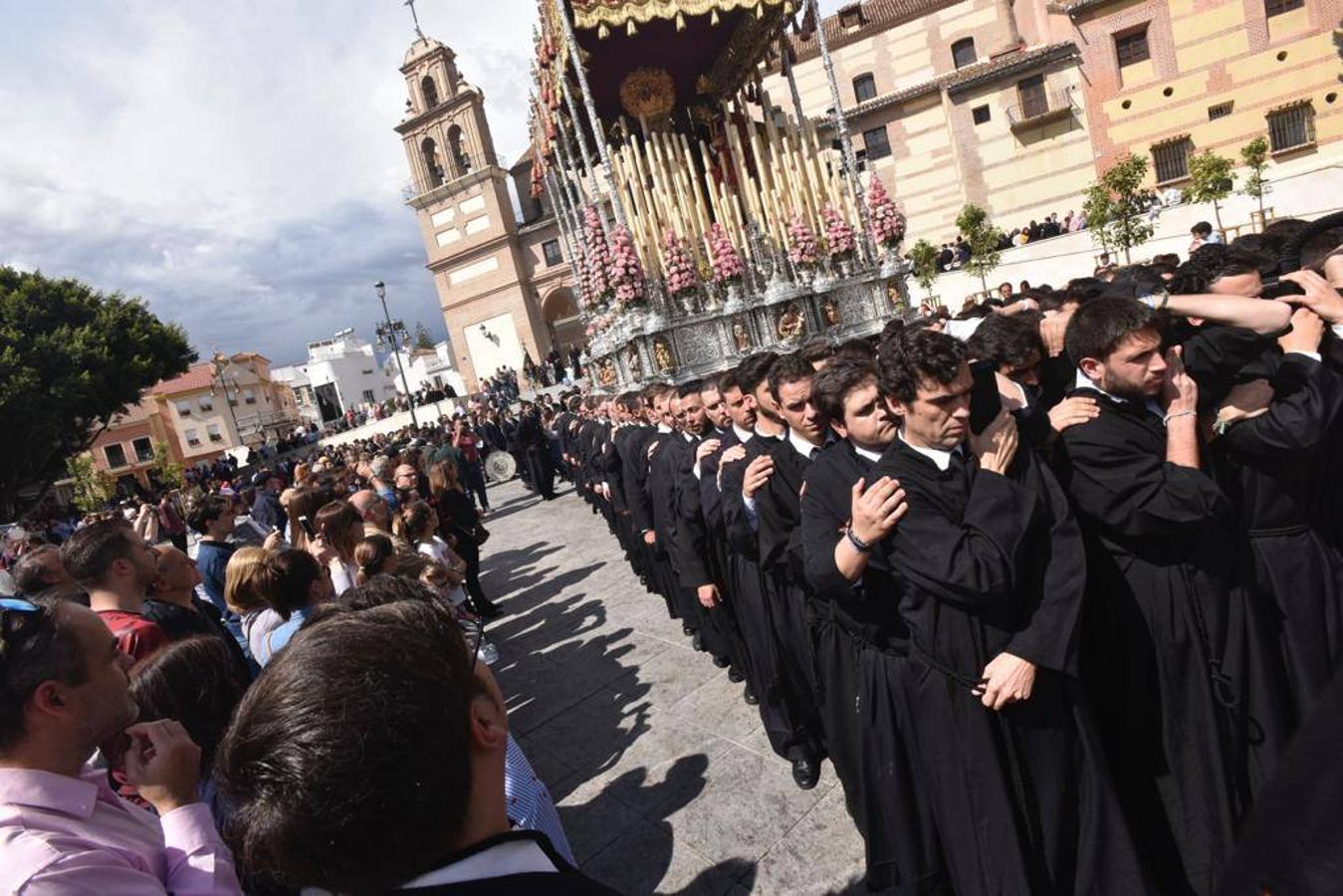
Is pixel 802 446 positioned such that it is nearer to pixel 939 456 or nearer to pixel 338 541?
pixel 939 456

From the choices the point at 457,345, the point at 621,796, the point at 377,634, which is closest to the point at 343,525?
the point at 621,796

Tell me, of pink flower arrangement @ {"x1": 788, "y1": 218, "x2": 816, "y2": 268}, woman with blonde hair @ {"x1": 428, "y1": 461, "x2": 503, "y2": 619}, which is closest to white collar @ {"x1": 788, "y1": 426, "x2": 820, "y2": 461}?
woman with blonde hair @ {"x1": 428, "y1": 461, "x2": 503, "y2": 619}

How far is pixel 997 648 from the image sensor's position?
7.84ft

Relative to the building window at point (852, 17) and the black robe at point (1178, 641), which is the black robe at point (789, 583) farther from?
the building window at point (852, 17)

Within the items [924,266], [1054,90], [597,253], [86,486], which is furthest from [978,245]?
[86,486]

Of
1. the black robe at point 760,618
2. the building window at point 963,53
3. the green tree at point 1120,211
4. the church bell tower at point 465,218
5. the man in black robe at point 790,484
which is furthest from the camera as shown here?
the church bell tower at point 465,218

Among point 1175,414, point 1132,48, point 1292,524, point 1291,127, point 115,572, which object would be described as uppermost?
point 1132,48

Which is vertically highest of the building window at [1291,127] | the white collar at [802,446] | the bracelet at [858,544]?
the building window at [1291,127]

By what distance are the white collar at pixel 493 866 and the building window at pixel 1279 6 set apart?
119 ft

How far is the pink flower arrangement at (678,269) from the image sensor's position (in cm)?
1040

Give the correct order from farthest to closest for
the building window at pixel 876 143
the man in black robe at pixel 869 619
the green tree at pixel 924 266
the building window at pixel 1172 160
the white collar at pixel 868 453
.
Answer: the building window at pixel 876 143 → the building window at pixel 1172 160 → the green tree at pixel 924 266 → the white collar at pixel 868 453 → the man in black robe at pixel 869 619

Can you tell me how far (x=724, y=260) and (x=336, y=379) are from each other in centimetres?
6326

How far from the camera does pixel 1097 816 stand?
2.37 meters

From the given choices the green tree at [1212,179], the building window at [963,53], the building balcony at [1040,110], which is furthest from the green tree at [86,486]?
the building window at [963,53]
